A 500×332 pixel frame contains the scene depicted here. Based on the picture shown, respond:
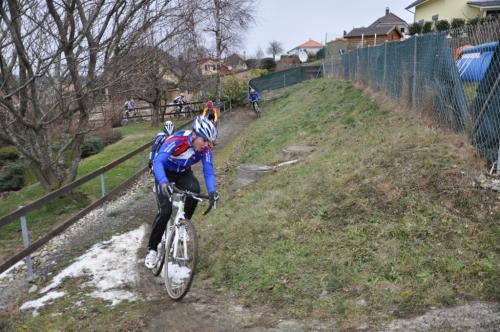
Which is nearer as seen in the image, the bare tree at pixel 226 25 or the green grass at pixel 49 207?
the green grass at pixel 49 207

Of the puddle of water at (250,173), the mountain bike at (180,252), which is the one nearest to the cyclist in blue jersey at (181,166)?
the mountain bike at (180,252)

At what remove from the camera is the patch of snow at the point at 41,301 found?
16.9 feet

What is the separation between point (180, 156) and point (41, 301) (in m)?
2.46

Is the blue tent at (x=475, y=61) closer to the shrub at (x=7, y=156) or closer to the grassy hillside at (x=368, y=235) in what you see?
the grassy hillside at (x=368, y=235)

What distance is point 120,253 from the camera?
664 centimetres

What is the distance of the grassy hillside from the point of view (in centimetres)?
426

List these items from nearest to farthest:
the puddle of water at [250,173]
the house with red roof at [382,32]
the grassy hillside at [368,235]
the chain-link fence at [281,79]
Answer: the grassy hillside at [368,235]
the puddle of water at [250,173]
the chain-link fence at [281,79]
the house with red roof at [382,32]

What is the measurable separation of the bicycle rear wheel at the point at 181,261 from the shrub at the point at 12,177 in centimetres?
1606

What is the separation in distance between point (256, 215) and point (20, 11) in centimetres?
586

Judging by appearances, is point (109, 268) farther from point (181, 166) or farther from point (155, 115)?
point (155, 115)

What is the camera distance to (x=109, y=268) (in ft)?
19.9

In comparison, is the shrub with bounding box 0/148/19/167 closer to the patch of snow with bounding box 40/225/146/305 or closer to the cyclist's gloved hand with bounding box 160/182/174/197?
the patch of snow with bounding box 40/225/146/305

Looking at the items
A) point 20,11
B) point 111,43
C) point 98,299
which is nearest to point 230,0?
point 111,43

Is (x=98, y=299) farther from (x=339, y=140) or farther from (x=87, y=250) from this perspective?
(x=339, y=140)
